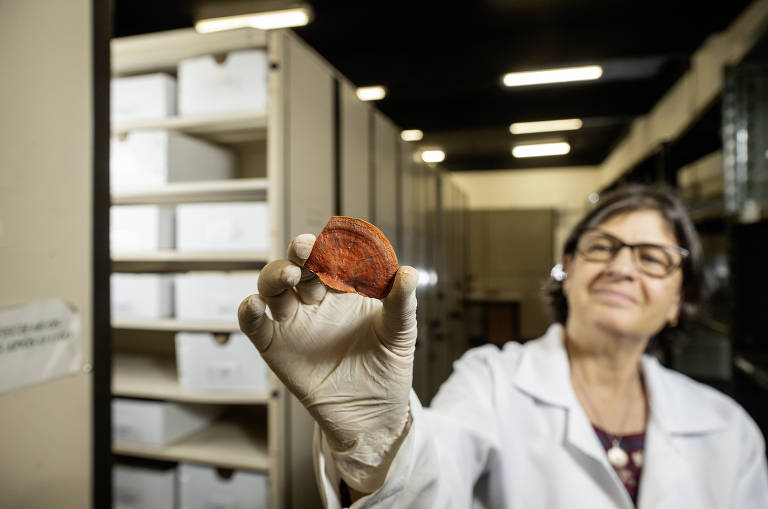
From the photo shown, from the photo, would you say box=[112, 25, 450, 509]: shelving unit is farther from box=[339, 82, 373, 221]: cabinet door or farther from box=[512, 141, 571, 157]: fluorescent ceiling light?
box=[512, 141, 571, 157]: fluorescent ceiling light

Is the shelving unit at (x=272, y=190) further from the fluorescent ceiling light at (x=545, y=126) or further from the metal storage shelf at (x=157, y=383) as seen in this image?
the fluorescent ceiling light at (x=545, y=126)

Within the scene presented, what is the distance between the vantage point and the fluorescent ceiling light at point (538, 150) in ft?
21.8

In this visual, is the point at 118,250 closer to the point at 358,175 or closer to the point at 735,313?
the point at 358,175

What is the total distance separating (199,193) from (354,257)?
955mm

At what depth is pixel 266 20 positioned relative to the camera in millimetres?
3217

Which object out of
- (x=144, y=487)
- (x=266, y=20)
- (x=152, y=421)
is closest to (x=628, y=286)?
(x=152, y=421)

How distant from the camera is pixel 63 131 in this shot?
3.13 feet

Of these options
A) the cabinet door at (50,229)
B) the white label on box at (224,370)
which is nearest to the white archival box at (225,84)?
the cabinet door at (50,229)

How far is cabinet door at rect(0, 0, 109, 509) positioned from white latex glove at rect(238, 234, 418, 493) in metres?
0.80

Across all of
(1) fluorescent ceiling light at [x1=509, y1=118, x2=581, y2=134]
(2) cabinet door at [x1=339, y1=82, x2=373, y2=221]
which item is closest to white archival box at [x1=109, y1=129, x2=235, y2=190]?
(2) cabinet door at [x1=339, y1=82, x2=373, y2=221]

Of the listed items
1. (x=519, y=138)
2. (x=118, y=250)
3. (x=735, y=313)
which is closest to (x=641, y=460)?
(x=735, y=313)

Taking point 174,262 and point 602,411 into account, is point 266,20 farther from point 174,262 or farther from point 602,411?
point 602,411

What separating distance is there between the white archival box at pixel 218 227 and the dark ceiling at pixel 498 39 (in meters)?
2.53

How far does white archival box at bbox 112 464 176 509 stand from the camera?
171 cm
